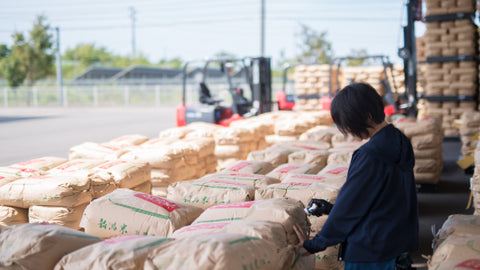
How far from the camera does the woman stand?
6.48 feet

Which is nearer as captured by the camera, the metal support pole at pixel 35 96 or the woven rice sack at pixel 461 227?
the woven rice sack at pixel 461 227

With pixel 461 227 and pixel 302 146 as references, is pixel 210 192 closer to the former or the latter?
pixel 461 227

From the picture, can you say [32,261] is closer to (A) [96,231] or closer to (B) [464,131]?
(A) [96,231]

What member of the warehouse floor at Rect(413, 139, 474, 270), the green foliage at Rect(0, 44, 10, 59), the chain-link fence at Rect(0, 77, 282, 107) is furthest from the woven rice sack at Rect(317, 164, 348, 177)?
the chain-link fence at Rect(0, 77, 282, 107)

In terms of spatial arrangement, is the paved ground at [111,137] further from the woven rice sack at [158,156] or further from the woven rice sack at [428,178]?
the woven rice sack at [158,156]

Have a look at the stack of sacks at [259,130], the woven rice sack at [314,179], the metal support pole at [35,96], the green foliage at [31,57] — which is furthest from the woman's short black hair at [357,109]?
the metal support pole at [35,96]

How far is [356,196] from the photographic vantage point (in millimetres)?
1985

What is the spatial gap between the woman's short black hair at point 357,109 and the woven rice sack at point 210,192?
1187 millimetres

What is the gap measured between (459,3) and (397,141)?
1087 cm

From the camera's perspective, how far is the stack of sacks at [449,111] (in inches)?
472

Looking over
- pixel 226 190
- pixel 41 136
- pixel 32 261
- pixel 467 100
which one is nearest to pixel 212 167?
pixel 226 190

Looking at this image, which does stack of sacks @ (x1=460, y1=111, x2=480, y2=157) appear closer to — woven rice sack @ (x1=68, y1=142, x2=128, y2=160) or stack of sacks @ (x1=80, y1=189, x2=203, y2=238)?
woven rice sack @ (x1=68, y1=142, x2=128, y2=160)

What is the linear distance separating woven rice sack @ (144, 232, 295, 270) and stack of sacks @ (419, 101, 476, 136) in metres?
11.1

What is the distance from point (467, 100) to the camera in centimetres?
1191
